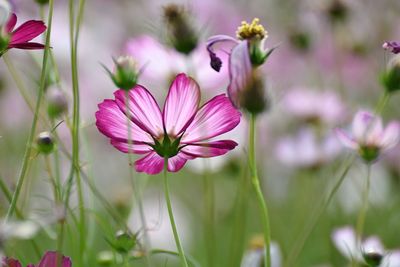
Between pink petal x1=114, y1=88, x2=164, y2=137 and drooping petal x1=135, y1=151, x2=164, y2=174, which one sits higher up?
pink petal x1=114, y1=88, x2=164, y2=137

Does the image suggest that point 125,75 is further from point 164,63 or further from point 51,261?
point 164,63

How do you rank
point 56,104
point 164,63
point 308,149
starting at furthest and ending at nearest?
point 308,149 < point 164,63 < point 56,104

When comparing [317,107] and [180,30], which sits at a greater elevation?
[180,30]

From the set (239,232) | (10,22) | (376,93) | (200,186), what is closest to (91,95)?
(200,186)

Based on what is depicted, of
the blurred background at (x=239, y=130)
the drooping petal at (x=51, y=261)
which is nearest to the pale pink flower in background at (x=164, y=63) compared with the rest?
the blurred background at (x=239, y=130)

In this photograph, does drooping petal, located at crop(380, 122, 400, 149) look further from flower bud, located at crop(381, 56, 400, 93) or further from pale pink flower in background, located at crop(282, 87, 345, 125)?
pale pink flower in background, located at crop(282, 87, 345, 125)

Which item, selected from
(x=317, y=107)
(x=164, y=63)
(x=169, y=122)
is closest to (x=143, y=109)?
(x=169, y=122)

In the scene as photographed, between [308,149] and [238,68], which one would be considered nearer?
[238,68]

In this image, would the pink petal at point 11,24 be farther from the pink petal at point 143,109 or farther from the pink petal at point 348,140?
the pink petal at point 348,140

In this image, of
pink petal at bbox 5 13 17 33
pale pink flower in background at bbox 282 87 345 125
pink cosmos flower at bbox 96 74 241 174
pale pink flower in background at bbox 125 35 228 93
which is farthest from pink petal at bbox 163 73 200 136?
pale pink flower in background at bbox 282 87 345 125
